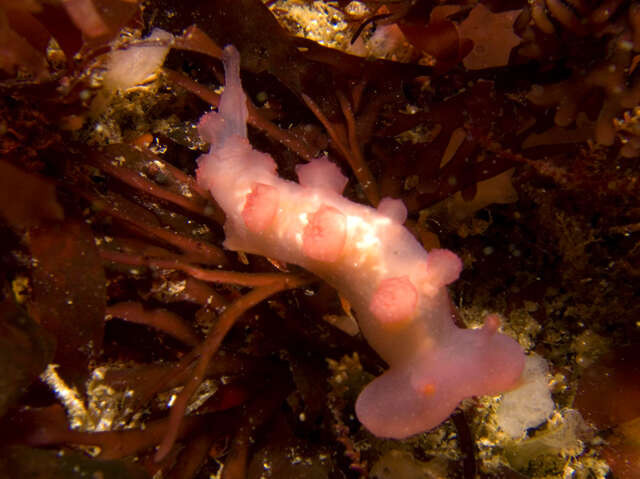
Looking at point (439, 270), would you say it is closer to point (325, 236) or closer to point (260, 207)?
point (325, 236)

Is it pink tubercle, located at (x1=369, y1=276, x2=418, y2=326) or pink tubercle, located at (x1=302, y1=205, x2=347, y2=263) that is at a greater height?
pink tubercle, located at (x1=302, y1=205, x2=347, y2=263)

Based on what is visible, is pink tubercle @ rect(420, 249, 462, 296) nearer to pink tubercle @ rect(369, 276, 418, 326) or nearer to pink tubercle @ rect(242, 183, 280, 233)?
pink tubercle @ rect(369, 276, 418, 326)

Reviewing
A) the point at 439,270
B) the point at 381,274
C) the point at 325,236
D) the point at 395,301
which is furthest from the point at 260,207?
the point at 439,270

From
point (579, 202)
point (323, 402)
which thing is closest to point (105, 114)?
point (323, 402)

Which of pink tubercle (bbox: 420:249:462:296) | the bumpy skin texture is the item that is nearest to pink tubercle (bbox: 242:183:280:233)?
the bumpy skin texture

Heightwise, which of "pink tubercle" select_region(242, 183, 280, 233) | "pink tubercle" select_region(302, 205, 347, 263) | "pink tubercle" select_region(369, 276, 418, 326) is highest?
"pink tubercle" select_region(242, 183, 280, 233)

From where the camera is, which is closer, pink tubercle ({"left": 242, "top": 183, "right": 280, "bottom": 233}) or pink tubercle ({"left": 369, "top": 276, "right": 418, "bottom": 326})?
pink tubercle ({"left": 369, "top": 276, "right": 418, "bottom": 326})
